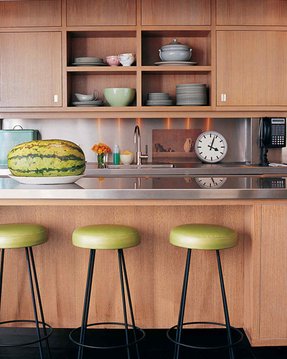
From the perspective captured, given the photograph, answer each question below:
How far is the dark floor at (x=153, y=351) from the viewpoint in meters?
3.11

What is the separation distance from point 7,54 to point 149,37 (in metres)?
1.24

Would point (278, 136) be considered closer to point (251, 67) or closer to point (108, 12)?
point (251, 67)

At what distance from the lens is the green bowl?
200 inches

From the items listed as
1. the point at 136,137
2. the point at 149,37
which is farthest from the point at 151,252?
the point at 149,37

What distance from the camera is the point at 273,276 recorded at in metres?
3.03

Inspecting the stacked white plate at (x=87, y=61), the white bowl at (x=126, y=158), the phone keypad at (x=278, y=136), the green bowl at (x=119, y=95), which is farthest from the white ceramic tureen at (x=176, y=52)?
the phone keypad at (x=278, y=136)

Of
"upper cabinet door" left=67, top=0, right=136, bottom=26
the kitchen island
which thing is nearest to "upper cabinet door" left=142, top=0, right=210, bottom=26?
"upper cabinet door" left=67, top=0, right=136, bottom=26

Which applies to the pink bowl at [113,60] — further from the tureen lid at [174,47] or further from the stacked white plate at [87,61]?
the tureen lid at [174,47]

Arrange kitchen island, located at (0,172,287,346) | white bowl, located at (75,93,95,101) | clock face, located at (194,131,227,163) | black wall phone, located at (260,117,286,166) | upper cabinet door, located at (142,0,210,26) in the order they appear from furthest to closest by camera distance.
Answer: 1. clock face, located at (194,131,227,163)
2. black wall phone, located at (260,117,286,166)
3. white bowl, located at (75,93,95,101)
4. upper cabinet door, located at (142,0,210,26)
5. kitchen island, located at (0,172,287,346)

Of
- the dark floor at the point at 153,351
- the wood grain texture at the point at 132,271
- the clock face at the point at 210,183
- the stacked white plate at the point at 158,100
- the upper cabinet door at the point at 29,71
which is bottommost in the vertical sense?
the dark floor at the point at 153,351

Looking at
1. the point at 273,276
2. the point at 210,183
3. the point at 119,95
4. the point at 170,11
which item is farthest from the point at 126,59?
the point at 273,276

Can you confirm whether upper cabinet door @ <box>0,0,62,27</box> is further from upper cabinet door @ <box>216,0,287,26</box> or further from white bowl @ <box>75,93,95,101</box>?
upper cabinet door @ <box>216,0,287,26</box>

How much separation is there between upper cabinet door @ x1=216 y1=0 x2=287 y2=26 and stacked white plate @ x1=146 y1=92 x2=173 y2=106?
747 millimetres

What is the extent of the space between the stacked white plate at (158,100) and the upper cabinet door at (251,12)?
747mm
